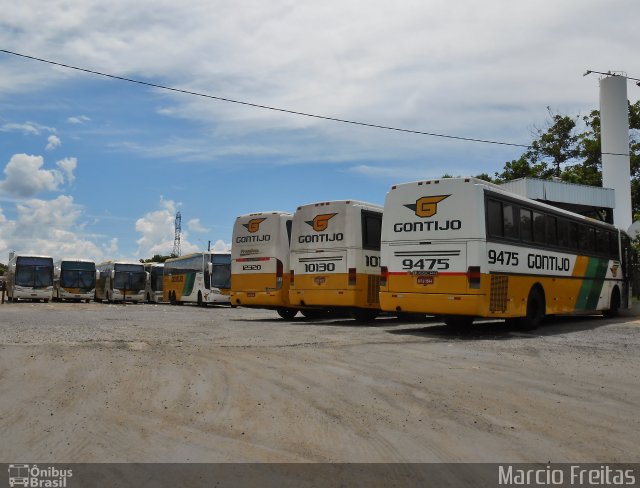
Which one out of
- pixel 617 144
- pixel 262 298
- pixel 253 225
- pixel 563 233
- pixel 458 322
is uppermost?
pixel 617 144

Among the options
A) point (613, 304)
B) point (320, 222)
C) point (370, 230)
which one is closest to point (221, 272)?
point (320, 222)

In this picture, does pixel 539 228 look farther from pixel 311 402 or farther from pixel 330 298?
pixel 311 402

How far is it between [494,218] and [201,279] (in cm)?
2423

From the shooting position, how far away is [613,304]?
19.7m

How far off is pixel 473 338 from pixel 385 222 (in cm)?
337

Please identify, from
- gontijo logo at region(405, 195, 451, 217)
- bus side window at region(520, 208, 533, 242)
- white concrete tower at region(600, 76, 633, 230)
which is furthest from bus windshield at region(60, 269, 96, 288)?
white concrete tower at region(600, 76, 633, 230)

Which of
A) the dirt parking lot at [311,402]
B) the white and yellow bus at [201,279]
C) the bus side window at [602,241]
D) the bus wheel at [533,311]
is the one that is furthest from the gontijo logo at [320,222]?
the white and yellow bus at [201,279]

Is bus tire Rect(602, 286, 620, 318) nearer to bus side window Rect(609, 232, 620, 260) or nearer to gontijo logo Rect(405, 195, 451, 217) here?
bus side window Rect(609, 232, 620, 260)

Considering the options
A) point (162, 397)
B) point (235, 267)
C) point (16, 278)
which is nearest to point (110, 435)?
point (162, 397)

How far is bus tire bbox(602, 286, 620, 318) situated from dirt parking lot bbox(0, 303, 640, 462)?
400 inches

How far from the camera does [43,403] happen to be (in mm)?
5629

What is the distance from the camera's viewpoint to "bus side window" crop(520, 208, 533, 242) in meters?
13.7

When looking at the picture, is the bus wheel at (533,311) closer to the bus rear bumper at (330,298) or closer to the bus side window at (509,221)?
the bus side window at (509,221)
